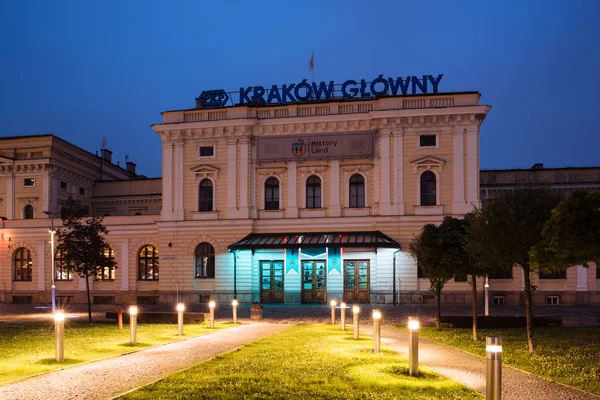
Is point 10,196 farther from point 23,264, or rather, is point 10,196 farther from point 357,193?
point 357,193

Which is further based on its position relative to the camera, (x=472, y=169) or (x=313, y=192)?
(x=313, y=192)

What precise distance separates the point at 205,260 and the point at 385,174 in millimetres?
12585

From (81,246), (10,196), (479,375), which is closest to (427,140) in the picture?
(81,246)

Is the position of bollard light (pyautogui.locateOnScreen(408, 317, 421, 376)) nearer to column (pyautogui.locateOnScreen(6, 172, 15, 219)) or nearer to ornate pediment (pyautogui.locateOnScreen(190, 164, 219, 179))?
ornate pediment (pyautogui.locateOnScreen(190, 164, 219, 179))

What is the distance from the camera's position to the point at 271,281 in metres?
37.7

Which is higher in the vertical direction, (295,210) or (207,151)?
Answer: (207,151)

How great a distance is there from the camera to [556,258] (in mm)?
12156

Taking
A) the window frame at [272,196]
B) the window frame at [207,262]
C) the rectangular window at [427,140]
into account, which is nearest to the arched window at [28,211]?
the window frame at [207,262]

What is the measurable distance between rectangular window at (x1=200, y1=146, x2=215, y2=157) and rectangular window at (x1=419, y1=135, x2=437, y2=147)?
13.1 m

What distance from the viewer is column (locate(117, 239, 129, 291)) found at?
3994cm

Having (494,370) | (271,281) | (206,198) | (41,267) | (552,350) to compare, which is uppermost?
(206,198)

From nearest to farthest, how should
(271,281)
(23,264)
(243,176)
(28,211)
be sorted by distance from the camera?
(271,281) → (243,176) → (23,264) → (28,211)

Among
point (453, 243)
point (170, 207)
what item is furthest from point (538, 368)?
point (170, 207)

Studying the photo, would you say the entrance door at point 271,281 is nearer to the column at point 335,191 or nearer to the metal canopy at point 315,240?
the metal canopy at point 315,240
